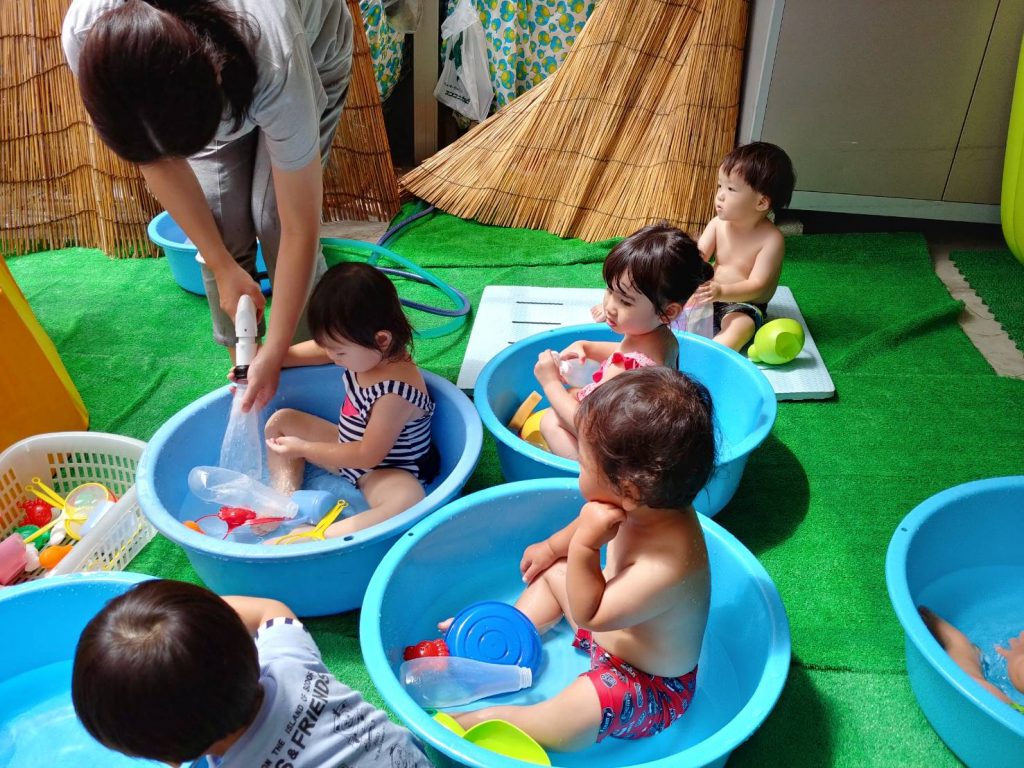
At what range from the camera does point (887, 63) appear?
8.31ft

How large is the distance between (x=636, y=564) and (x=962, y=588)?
32.0 inches

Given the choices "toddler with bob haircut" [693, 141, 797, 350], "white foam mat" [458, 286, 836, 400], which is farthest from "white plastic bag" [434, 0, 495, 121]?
"toddler with bob haircut" [693, 141, 797, 350]

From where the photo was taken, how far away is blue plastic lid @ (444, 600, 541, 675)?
1.41 m

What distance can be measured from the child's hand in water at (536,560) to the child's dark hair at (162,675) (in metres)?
0.69

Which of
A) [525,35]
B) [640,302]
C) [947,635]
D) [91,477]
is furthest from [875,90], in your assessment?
[91,477]

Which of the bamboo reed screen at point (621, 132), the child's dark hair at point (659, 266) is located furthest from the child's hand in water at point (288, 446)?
the bamboo reed screen at point (621, 132)

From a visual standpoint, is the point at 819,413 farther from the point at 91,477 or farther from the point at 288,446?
the point at 91,477

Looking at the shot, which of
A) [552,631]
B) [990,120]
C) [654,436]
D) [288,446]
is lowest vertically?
[552,631]

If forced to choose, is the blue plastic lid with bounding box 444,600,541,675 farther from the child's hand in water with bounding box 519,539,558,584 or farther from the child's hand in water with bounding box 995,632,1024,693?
the child's hand in water with bounding box 995,632,1024,693

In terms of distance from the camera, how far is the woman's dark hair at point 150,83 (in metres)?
1.07

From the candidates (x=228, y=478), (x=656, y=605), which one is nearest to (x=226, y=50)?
(x=228, y=478)

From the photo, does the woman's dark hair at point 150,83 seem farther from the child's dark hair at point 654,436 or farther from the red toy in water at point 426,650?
the red toy in water at point 426,650

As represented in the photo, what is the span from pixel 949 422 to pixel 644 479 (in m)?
1.35

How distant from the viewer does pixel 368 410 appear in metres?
1.63
